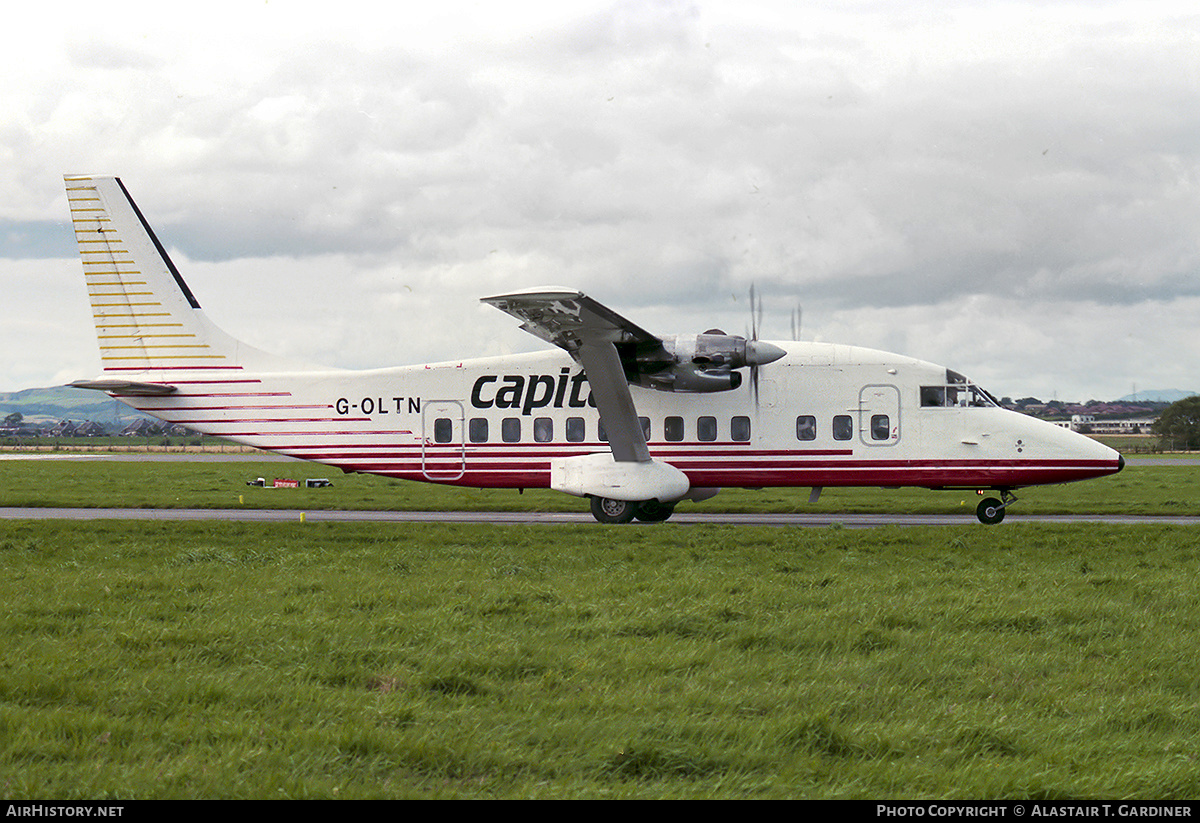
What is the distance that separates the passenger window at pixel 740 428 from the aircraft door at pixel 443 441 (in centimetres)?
616

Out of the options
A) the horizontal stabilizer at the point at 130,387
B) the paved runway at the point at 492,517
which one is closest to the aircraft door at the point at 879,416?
the paved runway at the point at 492,517

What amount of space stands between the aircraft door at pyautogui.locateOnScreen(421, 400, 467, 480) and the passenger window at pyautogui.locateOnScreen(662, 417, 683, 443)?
469 cm

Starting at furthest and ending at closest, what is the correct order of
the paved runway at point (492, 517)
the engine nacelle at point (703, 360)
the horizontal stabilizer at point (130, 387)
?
the horizontal stabilizer at point (130, 387)
the paved runway at point (492, 517)
the engine nacelle at point (703, 360)

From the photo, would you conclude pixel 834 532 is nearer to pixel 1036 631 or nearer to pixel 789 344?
pixel 789 344

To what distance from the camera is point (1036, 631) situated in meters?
8.94

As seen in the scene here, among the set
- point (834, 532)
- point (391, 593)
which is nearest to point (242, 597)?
point (391, 593)

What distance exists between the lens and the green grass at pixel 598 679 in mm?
5223

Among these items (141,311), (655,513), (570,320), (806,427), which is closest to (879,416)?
(806,427)

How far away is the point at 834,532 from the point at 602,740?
12.4 metres

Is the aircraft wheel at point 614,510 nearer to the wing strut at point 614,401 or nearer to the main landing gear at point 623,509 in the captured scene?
the main landing gear at point 623,509

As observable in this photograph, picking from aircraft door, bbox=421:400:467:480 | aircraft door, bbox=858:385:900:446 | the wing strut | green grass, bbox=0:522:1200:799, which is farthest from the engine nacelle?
green grass, bbox=0:522:1200:799

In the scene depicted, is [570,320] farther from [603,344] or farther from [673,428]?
[673,428]

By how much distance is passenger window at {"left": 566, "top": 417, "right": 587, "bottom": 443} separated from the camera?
22141mm

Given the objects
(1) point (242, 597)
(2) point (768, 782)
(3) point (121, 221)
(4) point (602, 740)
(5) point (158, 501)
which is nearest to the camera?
(2) point (768, 782)
